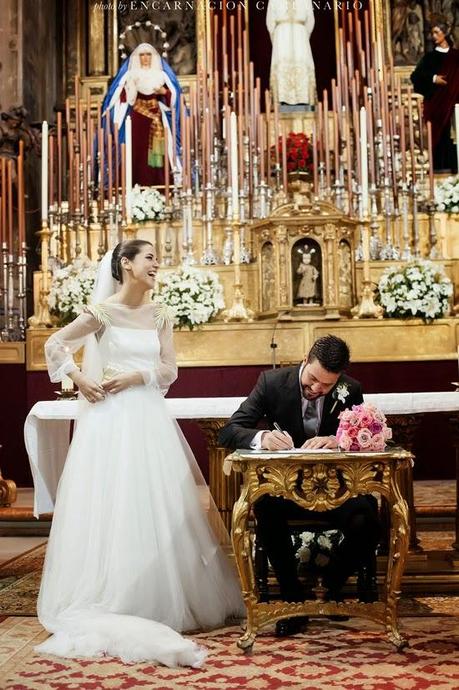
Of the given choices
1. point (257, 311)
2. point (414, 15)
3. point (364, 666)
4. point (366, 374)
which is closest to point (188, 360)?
point (257, 311)

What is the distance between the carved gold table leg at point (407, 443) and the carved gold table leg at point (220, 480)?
0.90 metres

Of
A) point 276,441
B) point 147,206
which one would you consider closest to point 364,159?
point 147,206

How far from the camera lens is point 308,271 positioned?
27.9 ft

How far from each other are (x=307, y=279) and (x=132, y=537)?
470 centimetres

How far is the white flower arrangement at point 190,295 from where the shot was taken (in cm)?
823

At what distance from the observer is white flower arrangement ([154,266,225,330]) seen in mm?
8234

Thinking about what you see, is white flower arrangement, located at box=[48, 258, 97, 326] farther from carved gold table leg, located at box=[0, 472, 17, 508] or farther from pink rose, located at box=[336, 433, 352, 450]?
pink rose, located at box=[336, 433, 352, 450]

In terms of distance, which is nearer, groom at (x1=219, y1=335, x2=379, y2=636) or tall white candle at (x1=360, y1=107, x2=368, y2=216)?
groom at (x1=219, y1=335, x2=379, y2=636)

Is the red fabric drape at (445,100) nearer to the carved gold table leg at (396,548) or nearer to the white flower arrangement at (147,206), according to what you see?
the white flower arrangement at (147,206)

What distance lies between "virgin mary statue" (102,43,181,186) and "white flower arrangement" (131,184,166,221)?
172 cm

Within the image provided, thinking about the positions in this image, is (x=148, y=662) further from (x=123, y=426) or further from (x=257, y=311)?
(x=257, y=311)

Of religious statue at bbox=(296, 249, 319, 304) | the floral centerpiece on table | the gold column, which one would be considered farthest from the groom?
the gold column

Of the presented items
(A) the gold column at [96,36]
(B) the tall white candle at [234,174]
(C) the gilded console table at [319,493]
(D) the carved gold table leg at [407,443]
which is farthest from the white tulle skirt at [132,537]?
(A) the gold column at [96,36]

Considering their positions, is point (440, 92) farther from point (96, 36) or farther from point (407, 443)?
point (407, 443)
